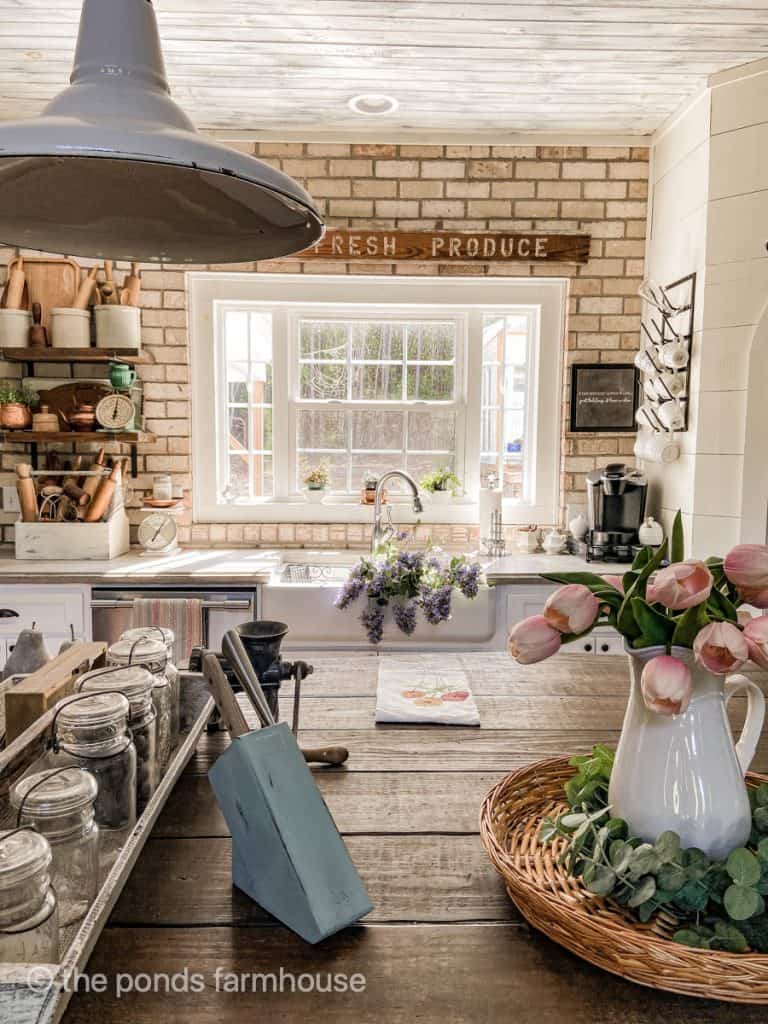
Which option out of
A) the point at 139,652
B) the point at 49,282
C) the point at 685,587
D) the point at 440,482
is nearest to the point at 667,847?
the point at 685,587

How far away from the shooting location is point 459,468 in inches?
155

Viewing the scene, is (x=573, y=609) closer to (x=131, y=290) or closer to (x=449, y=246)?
(x=449, y=246)

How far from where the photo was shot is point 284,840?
2.87 ft

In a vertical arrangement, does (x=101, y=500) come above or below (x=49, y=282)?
below

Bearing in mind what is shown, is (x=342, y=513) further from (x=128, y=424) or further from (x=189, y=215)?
(x=189, y=215)

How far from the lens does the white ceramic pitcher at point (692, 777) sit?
34.4 inches

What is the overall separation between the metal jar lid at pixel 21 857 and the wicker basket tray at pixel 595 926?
520mm

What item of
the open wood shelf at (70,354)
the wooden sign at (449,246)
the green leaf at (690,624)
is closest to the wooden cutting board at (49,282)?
the open wood shelf at (70,354)

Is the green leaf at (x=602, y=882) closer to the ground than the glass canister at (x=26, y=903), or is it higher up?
closer to the ground

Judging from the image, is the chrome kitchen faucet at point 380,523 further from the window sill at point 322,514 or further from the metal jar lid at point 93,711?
the metal jar lid at point 93,711

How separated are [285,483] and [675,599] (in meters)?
3.24

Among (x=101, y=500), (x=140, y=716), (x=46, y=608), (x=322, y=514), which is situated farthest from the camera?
(x=322, y=514)

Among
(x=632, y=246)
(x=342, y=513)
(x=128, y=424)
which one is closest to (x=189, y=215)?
(x=128, y=424)

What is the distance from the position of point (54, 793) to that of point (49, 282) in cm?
331
